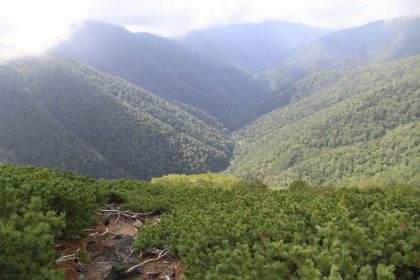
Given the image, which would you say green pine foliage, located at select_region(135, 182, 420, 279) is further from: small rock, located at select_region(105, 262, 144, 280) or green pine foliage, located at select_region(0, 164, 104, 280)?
green pine foliage, located at select_region(0, 164, 104, 280)

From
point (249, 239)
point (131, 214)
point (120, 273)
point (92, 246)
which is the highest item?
point (249, 239)

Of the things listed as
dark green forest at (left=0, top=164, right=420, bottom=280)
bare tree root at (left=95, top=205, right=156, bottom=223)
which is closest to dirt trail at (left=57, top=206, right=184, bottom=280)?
dark green forest at (left=0, top=164, right=420, bottom=280)

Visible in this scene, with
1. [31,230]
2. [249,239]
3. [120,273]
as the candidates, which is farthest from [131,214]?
[31,230]

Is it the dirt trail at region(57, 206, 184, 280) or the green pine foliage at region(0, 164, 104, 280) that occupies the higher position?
the green pine foliage at region(0, 164, 104, 280)

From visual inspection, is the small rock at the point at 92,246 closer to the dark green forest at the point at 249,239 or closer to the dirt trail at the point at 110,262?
the dirt trail at the point at 110,262

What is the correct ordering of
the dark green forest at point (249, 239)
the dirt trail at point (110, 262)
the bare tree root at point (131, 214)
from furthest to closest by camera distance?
the bare tree root at point (131, 214) → the dirt trail at point (110, 262) → the dark green forest at point (249, 239)

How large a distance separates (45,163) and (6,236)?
218030 millimetres

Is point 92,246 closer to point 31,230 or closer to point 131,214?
point 131,214

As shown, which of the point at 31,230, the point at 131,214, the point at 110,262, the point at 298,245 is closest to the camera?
the point at 31,230

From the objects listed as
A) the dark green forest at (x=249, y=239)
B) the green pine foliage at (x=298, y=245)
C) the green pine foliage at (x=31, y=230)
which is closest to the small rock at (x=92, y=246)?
the dark green forest at (x=249, y=239)

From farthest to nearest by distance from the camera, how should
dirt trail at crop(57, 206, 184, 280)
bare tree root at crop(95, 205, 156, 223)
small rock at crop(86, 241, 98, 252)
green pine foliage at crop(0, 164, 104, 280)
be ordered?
bare tree root at crop(95, 205, 156, 223) → small rock at crop(86, 241, 98, 252) → dirt trail at crop(57, 206, 184, 280) → green pine foliage at crop(0, 164, 104, 280)

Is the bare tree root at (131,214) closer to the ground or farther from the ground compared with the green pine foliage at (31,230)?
closer to the ground

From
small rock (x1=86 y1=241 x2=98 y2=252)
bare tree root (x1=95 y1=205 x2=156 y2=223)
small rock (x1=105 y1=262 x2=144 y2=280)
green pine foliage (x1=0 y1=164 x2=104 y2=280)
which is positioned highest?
green pine foliage (x1=0 y1=164 x2=104 y2=280)

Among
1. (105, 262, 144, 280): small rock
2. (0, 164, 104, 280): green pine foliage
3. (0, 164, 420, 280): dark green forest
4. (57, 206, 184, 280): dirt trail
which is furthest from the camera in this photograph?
(57, 206, 184, 280): dirt trail
